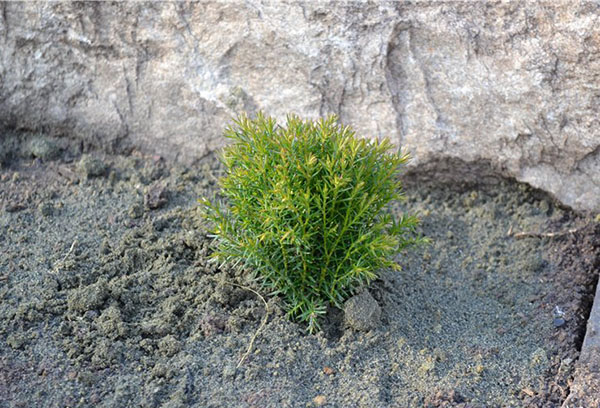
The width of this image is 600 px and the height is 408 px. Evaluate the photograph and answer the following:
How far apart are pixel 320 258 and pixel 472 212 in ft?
4.74

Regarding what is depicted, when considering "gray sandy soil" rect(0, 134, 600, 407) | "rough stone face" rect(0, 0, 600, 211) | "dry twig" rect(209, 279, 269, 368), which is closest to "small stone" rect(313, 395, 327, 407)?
"gray sandy soil" rect(0, 134, 600, 407)

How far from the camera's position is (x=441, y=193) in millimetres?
4535

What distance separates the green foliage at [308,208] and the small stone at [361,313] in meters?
0.07

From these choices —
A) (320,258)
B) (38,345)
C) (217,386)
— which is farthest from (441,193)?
(38,345)

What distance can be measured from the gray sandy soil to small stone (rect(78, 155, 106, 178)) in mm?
11

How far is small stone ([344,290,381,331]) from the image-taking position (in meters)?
3.42

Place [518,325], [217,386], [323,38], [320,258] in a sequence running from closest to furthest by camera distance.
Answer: [217,386] → [320,258] → [518,325] → [323,38]

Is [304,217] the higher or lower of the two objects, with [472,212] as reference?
higher

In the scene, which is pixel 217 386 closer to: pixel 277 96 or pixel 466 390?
pixel 466 390

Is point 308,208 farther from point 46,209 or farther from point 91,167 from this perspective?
point 91,167

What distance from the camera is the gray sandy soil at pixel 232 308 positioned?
312 centimetres

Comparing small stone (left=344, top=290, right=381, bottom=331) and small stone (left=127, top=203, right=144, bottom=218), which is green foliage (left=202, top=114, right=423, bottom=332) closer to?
small stone (left=344, top=290, right=381, bottom=331)

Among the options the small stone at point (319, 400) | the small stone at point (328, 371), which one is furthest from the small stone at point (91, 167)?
the small stone at point (319, 400)

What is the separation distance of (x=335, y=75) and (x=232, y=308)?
153 cm
